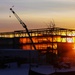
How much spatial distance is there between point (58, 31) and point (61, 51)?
19.7 meters

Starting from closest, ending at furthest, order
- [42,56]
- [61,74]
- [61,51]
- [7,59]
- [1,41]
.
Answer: [61,74]
[7,59]
[42,56]
[61,51]
[1,41]

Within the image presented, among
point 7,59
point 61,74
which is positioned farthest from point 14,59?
point 61,74

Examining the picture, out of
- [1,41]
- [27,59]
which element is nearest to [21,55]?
[27,59]

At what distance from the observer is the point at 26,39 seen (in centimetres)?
12081

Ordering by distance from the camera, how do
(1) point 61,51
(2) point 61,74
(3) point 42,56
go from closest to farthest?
(2) point 61,74, (3) point 42,56, (1) point 61,51

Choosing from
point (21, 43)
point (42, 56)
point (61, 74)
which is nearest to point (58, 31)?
point (21, 43)

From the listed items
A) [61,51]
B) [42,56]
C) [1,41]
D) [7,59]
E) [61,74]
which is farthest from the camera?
[1,41]

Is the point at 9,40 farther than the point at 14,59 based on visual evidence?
Yes

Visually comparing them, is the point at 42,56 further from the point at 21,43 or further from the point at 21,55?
the point at 21,43

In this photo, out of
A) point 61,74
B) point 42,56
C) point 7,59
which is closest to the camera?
point 61,74

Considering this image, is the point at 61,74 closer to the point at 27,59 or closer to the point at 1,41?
the point at 27,59

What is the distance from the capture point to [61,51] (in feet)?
326

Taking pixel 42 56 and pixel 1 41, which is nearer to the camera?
pixel 42 56

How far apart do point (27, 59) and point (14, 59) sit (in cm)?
289
